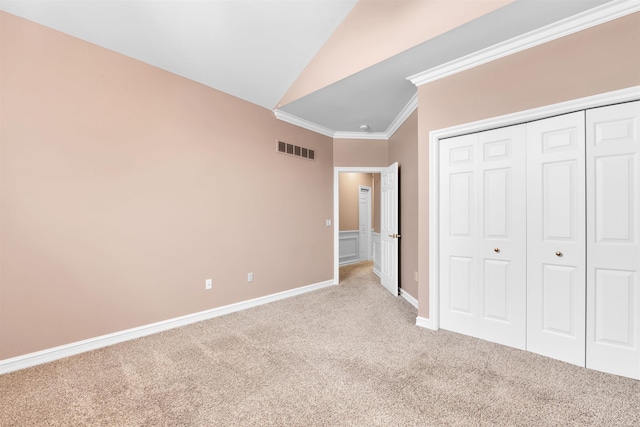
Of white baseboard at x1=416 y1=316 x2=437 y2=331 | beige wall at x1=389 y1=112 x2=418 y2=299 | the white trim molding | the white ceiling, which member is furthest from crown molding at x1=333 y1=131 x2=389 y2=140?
white baseboard at x1=416 y1=316 x2=437 y2=331

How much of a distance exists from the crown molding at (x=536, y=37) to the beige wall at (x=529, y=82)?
4 centimetres

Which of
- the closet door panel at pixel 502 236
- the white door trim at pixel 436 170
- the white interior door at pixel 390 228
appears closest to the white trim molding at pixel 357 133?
the white interior door at pixel 390 228

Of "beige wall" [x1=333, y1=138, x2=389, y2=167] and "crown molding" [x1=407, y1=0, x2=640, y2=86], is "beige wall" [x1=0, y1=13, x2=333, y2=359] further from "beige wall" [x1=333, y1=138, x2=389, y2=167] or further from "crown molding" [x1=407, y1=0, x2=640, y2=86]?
"crown molding" [x1=407, y1=0, x2=640, y2=86]

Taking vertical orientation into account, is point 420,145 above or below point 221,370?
above

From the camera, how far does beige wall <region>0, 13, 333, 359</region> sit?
7.04 feet

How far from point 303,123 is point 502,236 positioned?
123 inches

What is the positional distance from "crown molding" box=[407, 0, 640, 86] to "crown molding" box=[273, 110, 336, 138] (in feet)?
6.02

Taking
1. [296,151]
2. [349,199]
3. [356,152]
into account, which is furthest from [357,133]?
[349,199]

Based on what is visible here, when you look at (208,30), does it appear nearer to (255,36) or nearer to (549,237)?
(255,36)

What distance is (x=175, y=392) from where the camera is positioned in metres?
1.85

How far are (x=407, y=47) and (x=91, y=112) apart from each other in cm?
292

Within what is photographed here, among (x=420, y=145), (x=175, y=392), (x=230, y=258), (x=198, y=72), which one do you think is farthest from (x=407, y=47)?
(x=175, y=392)

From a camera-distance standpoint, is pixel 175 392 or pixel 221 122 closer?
pixel 175 392

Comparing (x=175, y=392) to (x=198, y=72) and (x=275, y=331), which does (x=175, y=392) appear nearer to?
(x=275, y=331)
